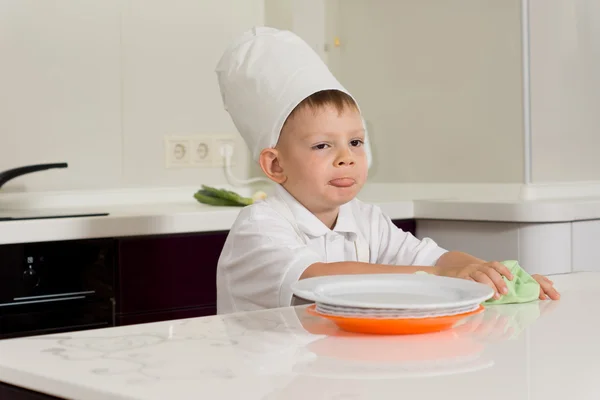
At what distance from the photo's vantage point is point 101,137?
2.76 meters

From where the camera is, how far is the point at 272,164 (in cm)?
164

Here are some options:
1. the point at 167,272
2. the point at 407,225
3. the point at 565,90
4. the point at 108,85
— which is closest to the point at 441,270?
the point at 167,272

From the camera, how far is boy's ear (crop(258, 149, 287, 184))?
1622 mm

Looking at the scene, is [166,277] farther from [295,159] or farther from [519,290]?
[519,290]

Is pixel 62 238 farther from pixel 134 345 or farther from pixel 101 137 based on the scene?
pixel 134 345

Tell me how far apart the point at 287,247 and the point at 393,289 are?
348 millimetres

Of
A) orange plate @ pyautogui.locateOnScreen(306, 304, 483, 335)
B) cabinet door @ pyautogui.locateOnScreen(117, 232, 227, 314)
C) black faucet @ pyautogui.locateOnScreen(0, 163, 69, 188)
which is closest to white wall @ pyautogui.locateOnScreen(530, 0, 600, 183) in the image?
cabinet door @ pyautogui.locateOnScreen(117, 232, 227, 314)

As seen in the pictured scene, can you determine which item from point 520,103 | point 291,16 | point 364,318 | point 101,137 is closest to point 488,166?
point 520,103

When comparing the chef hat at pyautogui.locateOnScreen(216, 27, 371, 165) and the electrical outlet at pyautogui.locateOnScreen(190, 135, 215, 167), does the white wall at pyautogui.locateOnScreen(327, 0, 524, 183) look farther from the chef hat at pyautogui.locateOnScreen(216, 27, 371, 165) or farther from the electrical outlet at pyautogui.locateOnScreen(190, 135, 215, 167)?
the chef hat at pyautogui.locateOnScreen(216, 27, 371, 165)

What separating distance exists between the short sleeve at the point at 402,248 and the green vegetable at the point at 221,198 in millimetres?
902

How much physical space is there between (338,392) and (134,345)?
0.30 metres

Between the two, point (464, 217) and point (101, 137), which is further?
point (101, 137)

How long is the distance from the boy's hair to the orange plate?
0.64m

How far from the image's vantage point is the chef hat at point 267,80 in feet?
5.06
